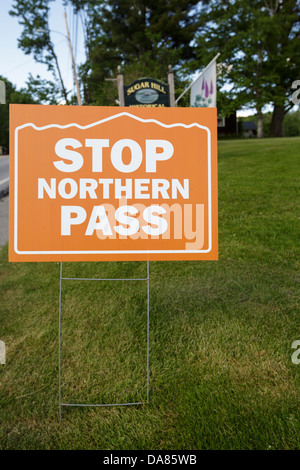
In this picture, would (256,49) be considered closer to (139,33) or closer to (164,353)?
(139,33)

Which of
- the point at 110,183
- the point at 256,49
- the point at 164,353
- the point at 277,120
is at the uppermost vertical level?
the point at 256,49

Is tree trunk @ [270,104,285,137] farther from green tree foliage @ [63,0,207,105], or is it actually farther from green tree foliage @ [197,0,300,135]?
green tree foliage @ [63,0,207,105]

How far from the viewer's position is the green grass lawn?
2363 millimetres

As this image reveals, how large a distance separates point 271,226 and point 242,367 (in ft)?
11.0

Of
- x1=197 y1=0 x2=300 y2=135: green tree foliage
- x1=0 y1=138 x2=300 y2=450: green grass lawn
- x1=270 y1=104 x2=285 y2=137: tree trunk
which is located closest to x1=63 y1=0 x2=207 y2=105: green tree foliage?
x1=197 y1=0 x2=300 y2=135: green tree foliage

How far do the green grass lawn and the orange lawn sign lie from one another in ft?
3.27

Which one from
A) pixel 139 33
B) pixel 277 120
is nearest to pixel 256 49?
pixel 277 120

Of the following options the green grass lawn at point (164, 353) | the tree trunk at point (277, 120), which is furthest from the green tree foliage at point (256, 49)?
the green grass lawn at point (164, 353)

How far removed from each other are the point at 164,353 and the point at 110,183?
5.04 ft

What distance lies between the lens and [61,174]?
8.21 feet

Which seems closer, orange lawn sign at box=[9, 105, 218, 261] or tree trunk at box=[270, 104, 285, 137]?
orange lawn sign at box=[9, 105, 218, 261]

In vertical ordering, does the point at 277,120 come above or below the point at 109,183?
above

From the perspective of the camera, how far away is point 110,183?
2533 mm
